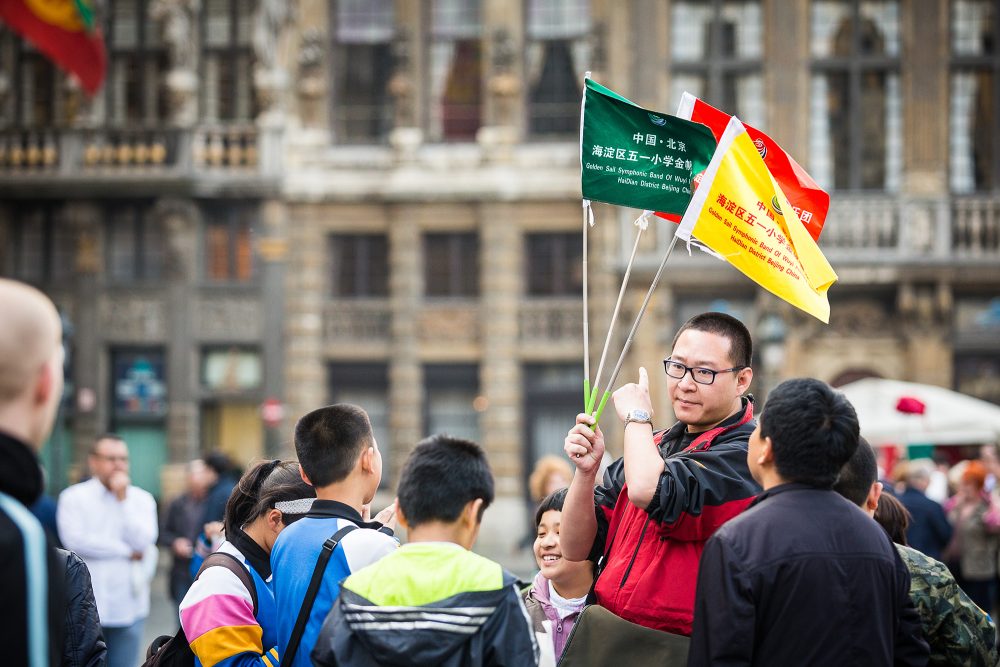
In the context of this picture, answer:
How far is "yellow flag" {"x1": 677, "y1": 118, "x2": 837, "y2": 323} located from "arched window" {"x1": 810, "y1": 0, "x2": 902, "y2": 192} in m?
19.3

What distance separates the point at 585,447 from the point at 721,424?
626mm

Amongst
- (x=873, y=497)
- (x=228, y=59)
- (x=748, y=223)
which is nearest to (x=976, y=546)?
(x=873, y=497)

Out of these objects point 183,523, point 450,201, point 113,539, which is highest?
point 450,201

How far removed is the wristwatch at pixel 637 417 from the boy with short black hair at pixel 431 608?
81 cm

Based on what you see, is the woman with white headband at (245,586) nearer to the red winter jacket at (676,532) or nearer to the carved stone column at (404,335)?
the red winter jacket at (676,532)

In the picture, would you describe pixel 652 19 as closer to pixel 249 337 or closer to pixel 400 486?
pixel 249 337

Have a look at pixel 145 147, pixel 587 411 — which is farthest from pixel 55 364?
pixel 145 147

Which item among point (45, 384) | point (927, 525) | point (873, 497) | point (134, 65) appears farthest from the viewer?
point (134, 65)

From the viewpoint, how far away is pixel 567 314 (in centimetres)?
2398

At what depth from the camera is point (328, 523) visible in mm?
4496

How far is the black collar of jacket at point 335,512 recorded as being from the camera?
14.9ft

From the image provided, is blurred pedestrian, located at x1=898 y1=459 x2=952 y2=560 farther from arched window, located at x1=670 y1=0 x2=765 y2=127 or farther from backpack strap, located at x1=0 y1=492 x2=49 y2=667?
arched window, located at x1=670 y1=0 x2=765 y2=127

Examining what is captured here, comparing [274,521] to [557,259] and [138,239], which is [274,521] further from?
[138,239]

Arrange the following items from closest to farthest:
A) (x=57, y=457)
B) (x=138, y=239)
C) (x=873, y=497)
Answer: (x=873, y=497) < (x=57, y=457) < (x=138, y=239)
